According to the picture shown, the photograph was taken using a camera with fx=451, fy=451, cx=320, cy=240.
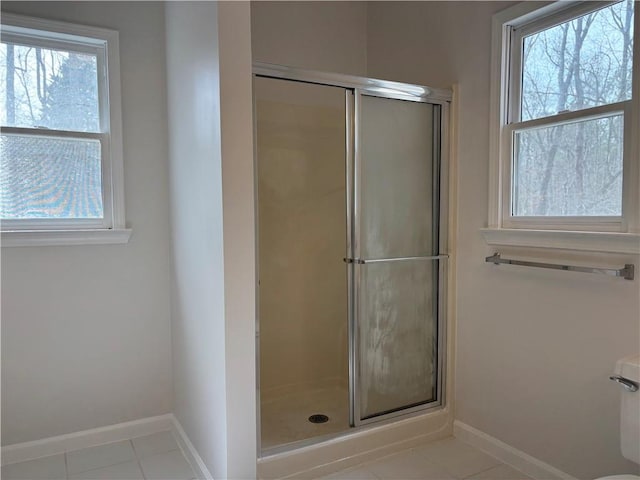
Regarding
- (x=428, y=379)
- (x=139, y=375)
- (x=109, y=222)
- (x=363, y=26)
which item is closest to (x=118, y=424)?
(x=139, y=375)

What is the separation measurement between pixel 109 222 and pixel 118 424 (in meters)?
1.09

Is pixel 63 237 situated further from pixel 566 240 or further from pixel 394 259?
pixel 566 240

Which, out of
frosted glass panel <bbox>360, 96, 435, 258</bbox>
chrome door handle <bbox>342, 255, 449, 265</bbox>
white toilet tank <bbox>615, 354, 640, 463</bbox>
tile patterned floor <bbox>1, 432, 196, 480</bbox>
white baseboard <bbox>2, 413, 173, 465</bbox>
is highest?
frosted glass panel <bbox>360, 96, 435, 258</bbox>

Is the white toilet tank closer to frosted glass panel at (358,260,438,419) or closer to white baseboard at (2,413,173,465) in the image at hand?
frosted glass panel at (358,260,438,419)

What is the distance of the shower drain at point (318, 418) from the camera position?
2.49 metres

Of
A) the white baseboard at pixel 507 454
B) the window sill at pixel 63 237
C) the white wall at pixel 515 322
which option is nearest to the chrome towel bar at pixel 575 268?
the white wall at pixel 515 322

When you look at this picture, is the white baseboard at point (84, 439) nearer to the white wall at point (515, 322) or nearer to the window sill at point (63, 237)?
the window sill at point (63, 237)

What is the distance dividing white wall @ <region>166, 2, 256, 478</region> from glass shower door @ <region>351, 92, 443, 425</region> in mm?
640

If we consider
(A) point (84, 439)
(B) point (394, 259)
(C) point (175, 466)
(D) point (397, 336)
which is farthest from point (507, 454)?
(A) point (84, 439)

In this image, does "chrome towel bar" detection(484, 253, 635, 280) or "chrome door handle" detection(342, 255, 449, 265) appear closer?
"chrome towel bar" detection(484, 253, 635, 280)

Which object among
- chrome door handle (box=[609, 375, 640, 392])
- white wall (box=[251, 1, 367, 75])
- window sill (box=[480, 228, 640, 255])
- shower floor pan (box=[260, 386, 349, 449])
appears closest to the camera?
chrome door handle (box=[609, 375, 640, 392])

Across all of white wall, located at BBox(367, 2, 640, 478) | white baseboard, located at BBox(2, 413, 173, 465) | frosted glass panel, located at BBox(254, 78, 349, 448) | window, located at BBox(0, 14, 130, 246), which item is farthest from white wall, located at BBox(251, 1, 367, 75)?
white baseboard, located at BBox(2, 413, 173, 465)

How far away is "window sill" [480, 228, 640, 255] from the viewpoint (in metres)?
1.64

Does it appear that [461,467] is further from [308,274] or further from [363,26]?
[363,26]
